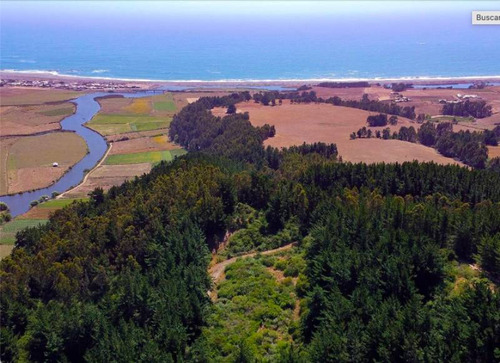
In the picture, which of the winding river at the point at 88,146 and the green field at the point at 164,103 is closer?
the winding river at the point at 88,146

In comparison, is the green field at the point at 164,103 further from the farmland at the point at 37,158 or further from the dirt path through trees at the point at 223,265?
the dirt path through trees at the point at 223,265

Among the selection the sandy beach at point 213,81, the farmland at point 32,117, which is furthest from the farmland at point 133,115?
the sandy beach at point 213,81

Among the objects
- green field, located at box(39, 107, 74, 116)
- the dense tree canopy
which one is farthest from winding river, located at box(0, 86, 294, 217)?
the dense tree canopy

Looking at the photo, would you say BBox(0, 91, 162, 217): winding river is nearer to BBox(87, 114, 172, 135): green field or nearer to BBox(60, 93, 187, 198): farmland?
BBox(60, 93, 187, 198): farmland

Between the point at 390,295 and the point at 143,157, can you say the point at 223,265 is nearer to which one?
the point at 390,295

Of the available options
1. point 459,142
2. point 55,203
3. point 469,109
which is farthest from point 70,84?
point 459,142
